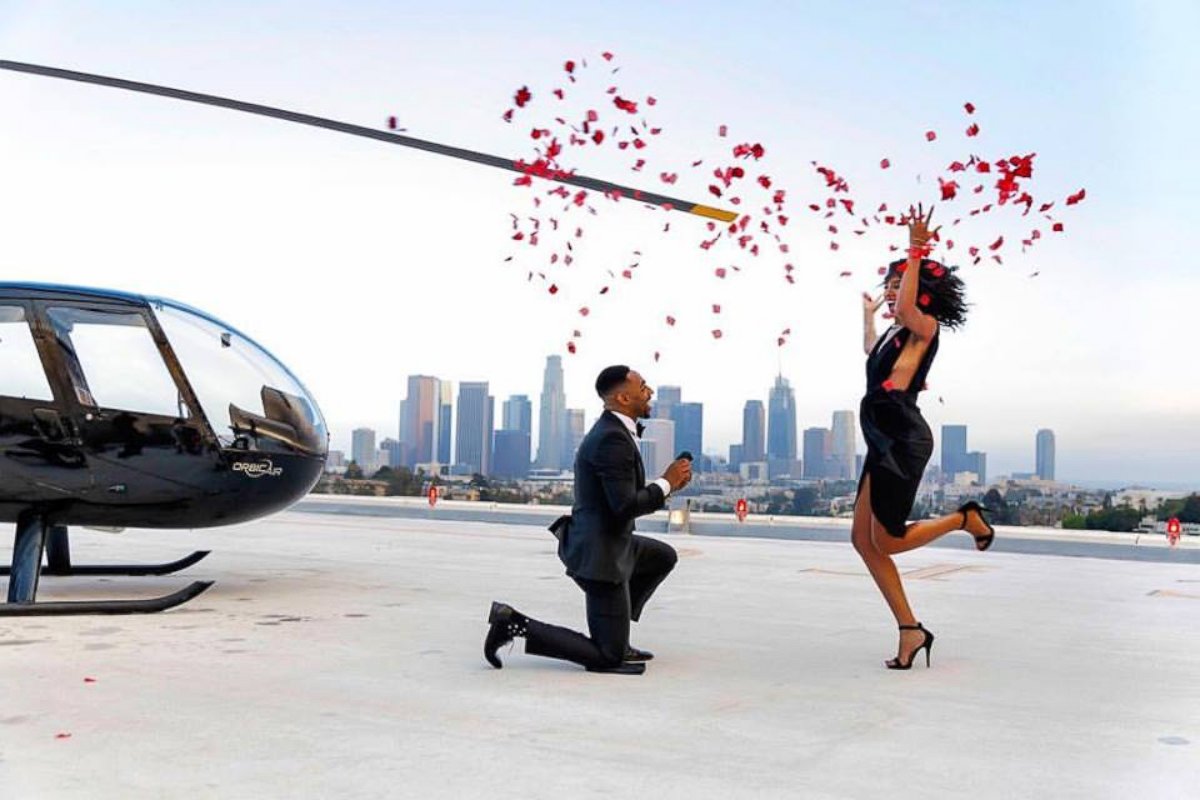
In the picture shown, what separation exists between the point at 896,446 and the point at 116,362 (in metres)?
4.89

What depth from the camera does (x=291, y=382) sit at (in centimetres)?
845

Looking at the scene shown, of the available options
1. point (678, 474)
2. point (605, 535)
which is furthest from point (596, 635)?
point (678, 474)

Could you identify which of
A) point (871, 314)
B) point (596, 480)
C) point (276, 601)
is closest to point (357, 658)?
point (596, 480)

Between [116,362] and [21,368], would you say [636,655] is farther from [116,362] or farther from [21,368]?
[21,368]

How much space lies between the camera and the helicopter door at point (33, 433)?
287 inches

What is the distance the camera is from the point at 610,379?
5.62 m

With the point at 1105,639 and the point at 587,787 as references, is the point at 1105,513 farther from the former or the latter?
the point at 587,787

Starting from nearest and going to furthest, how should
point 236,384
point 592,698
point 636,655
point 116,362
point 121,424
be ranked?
point 592,698, point 636,655, point 121,424, point 116,362, point 236,384

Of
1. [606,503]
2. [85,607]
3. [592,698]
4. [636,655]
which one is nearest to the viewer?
[592,698]

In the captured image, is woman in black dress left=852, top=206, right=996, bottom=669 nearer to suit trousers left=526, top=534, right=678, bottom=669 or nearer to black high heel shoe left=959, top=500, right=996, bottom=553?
black high heel shoe left=959, top=500, right=996, bottom=553

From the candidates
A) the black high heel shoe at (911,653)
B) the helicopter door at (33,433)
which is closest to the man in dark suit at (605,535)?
the black high heel shoe at (911,653)

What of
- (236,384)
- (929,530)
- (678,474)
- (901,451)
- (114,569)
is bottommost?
(114,569)

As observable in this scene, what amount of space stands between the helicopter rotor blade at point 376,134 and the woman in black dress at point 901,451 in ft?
3.36

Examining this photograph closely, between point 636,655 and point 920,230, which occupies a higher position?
point 920,230
